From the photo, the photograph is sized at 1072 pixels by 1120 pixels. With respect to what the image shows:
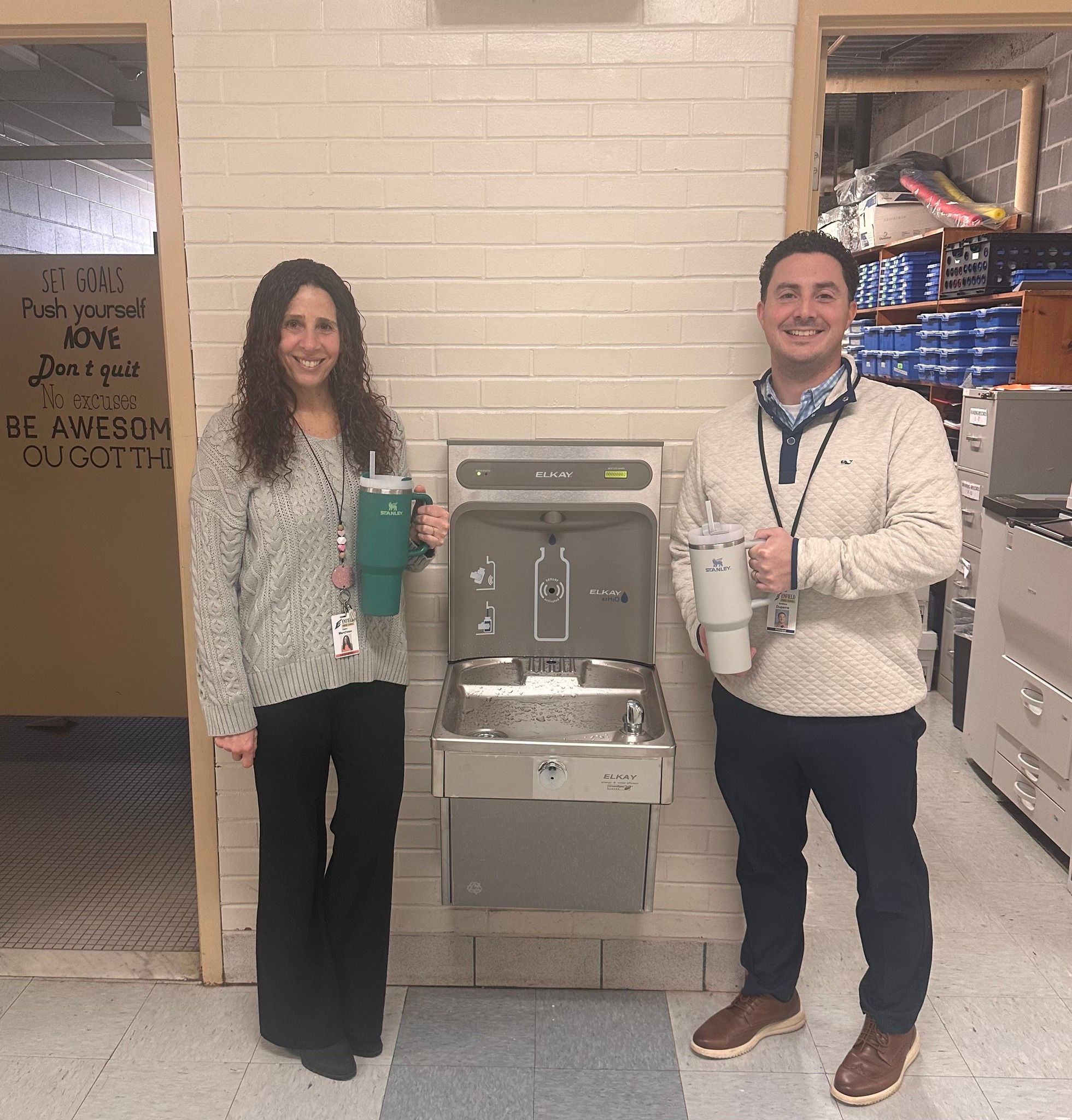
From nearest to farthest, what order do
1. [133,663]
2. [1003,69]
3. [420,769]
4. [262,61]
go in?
[262,61] < [420,769] < [133,663] < [1003,69]

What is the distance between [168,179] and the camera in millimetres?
2145

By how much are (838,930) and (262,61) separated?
259 centimetres

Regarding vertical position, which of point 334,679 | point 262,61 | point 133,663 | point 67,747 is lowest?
point 67,747

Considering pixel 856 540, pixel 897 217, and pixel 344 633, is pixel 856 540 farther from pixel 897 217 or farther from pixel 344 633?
pixel 897 217

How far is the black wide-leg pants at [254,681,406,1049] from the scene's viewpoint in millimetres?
2004

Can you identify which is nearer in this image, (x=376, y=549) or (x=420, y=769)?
(x=376, y=549)

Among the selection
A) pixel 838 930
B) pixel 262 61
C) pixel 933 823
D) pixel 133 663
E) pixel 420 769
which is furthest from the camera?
pixel 133 663

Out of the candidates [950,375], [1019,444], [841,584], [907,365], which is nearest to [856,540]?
[841,584]

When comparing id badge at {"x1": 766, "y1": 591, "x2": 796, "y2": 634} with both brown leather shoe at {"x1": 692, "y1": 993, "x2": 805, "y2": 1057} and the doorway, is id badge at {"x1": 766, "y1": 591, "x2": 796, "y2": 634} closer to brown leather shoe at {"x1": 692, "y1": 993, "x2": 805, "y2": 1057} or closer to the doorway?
brown leather shoe at {"x1": 692, "y1": 993, "x2": 805, "y2": 1057}

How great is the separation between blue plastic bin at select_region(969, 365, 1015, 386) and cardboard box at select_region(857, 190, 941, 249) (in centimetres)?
132

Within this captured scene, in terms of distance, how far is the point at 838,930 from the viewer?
2.71 meters

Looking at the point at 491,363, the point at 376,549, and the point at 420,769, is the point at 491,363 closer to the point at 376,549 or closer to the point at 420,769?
the point at 376,549

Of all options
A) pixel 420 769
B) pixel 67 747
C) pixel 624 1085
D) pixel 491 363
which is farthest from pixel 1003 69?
pixel 67 747

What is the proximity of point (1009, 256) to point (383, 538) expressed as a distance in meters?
3.65
